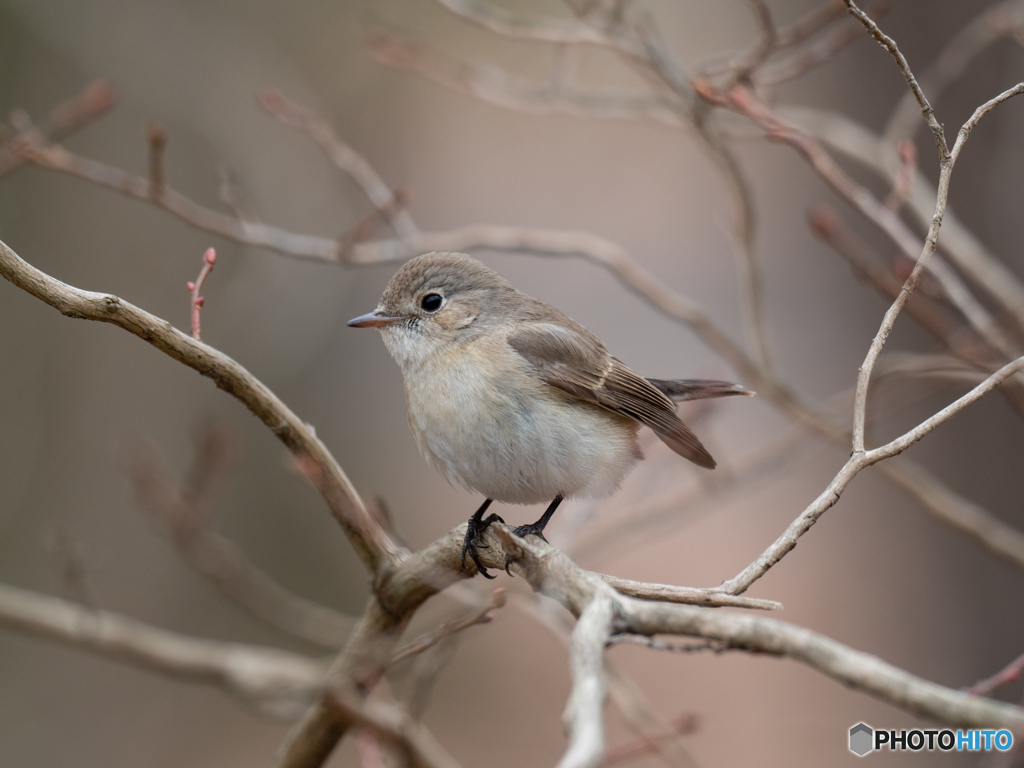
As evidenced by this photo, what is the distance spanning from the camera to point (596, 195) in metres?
8.90

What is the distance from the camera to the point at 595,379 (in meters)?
3.04

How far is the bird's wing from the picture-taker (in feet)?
9.62

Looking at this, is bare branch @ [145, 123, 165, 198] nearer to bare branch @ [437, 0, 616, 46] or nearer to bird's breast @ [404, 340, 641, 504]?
bird's breast @ [404, 340, 641, 504]

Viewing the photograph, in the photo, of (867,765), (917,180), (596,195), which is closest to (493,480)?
(917,180)

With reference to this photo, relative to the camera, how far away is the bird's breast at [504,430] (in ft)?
8.80

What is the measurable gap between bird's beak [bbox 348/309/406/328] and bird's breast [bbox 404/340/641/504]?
23 centimetres

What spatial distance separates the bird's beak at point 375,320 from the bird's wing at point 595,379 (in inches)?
17.2

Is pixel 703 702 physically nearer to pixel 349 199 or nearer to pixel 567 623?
pixel 567 623

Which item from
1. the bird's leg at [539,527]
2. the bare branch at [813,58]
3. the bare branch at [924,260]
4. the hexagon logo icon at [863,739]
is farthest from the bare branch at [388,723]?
the bare branch at [813,58]

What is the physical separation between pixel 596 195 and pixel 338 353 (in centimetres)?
318

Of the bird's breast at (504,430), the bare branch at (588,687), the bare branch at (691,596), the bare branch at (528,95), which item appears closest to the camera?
the bare branch at (588,687)

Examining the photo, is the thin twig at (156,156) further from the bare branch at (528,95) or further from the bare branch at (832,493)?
the bare branch at (832,493)

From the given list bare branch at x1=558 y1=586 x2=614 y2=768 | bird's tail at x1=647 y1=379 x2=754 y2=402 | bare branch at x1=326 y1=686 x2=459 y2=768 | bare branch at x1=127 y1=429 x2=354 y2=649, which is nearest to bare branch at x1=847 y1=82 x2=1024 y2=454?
bare branch at x1=558 y1=586 x2=614 y2=768

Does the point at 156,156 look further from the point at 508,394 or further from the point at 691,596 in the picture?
the point at 691,596
